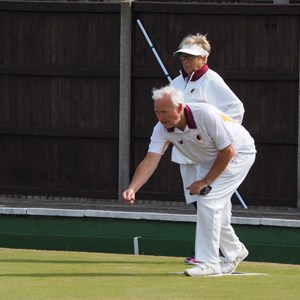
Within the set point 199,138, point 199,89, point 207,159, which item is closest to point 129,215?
point 199,89

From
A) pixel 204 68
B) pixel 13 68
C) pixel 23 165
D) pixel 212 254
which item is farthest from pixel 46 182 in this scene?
pixel 212 254

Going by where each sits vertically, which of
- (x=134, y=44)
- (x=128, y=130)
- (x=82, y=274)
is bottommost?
(x=82, y=274)

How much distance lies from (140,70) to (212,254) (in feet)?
17.6

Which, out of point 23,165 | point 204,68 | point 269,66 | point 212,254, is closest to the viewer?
point 212,254

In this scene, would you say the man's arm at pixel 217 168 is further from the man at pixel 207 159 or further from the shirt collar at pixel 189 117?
the shirt collar at pixel 189 117

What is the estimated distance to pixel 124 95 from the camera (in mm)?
13258

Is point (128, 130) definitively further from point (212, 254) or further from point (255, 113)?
point (212, 254)

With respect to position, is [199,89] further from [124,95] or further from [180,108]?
[124,95]

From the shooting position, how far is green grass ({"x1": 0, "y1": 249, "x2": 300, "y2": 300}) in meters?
7.21

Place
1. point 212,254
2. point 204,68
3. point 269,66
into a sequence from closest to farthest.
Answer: point 212,254
point 204,68
point 269,66

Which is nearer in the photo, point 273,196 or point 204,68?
point 204,68

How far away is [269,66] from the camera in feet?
42.3

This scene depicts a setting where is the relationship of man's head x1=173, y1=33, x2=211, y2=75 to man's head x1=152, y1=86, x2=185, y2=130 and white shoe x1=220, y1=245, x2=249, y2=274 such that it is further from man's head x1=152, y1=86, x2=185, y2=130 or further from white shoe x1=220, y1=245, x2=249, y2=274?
white shoe x1=220, y1=245, x2=249, y2=274

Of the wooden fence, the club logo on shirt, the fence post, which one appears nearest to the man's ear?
the club logo on shirt
